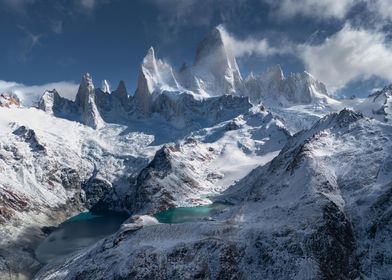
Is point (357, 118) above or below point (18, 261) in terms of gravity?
above

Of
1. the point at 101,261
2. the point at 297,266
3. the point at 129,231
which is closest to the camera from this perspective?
the point at 297,266

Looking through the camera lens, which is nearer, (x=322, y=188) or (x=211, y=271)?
(x=211, y=271)

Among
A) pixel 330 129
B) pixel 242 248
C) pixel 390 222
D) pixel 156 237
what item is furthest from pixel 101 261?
pixel 330 129

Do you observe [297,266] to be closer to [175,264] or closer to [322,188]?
[175,264]

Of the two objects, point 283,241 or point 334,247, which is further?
point 283,241

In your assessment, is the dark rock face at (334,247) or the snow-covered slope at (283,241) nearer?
the dark rock face at (334,247)

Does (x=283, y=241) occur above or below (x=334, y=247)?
above

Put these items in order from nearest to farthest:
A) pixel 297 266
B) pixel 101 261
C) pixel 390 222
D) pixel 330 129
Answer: pixel 297 266, pixel 390 222, pixel 101 261, pixel 330 129

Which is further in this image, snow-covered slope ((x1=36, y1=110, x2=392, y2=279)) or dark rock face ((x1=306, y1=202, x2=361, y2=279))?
snow-covered slope ((x1=36, y1=110, x2=392, y2=279))
